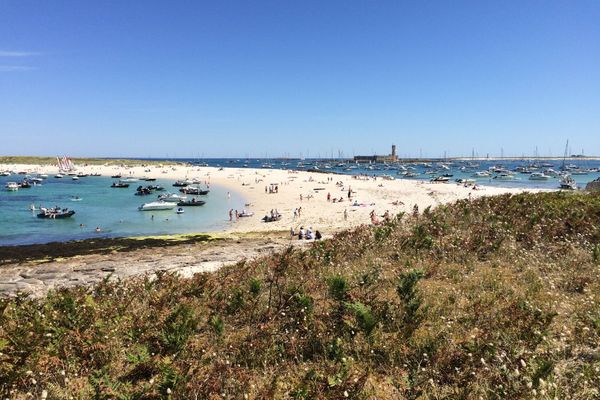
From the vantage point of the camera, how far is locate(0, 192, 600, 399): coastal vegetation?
15.2ft

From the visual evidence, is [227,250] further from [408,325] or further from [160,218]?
[160,218]

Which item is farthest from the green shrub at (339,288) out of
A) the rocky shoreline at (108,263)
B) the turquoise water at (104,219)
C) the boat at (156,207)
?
the boat at (156,207)

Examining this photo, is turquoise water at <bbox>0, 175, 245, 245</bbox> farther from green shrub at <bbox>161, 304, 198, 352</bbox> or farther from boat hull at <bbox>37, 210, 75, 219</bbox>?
green shrub at <bbox>161, 304, 198, 352</bbox>

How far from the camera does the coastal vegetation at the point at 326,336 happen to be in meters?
4.63

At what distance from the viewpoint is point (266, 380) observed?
493cm

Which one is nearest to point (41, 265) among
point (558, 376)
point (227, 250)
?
point (227, 250)

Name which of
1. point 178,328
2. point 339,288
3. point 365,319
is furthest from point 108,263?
point 365,319

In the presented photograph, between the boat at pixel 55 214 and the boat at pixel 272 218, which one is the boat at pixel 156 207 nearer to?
the boat at pixel 55 214

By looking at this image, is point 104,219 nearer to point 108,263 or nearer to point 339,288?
point 108,263

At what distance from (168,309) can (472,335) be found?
5630mm

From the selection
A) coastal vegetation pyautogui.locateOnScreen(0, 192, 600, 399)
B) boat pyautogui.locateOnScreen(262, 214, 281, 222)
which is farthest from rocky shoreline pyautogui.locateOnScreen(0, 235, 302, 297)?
boat pyautogui.locateOnScreen(262, 214, 281, 222)

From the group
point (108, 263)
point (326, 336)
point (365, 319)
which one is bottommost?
point (108, 263)

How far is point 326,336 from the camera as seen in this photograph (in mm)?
6031

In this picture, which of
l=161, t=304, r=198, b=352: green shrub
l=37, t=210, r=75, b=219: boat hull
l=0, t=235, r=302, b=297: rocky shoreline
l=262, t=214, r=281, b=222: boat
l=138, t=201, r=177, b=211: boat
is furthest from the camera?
l=138, t=201, r=177, b=211: boat
